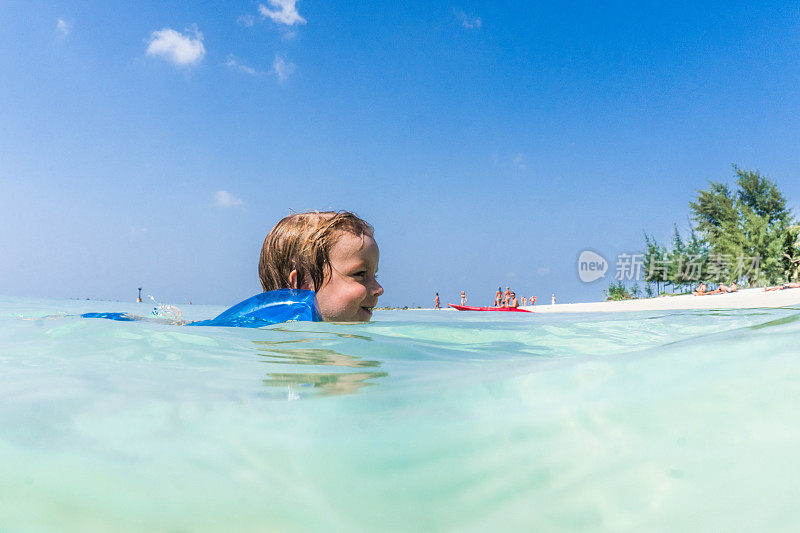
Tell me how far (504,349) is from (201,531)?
211 cm

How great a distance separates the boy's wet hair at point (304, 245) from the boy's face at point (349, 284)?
66 mm

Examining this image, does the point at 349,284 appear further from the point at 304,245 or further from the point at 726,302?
the point at 726,302

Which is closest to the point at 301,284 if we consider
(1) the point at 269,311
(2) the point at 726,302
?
(1) the point at 269,311

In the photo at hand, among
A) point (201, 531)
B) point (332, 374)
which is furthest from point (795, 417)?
point (332, 374)

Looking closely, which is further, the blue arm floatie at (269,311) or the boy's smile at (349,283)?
the boy's smile at (349,283)

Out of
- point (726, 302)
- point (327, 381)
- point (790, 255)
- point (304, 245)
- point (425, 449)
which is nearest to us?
point (425, 449)

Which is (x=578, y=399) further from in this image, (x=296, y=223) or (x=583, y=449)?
(x=296, y=223)

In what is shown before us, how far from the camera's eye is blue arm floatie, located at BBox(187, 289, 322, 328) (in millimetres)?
3354

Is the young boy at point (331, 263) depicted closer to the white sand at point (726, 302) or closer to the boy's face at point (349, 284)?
the boy's face at point (349, 284)

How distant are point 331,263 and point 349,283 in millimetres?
239

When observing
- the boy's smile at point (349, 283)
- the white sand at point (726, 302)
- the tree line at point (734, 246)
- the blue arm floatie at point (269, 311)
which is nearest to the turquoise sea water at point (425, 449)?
the blue arm floatie at point (269, 311)

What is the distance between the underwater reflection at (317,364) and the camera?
1.38 m

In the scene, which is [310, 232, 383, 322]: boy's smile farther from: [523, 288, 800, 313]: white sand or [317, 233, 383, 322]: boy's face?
[523, 288, 800, 313]: white sand

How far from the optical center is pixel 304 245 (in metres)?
4.00
